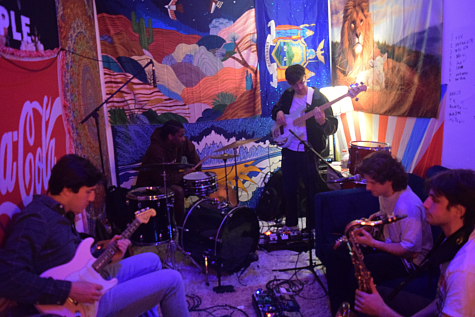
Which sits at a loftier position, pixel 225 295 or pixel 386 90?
pixel 386 90

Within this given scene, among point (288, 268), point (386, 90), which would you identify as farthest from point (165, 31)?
point (288, 268)

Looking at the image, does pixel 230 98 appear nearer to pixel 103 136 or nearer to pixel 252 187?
pixel 252 187

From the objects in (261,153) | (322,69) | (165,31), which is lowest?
(261,153)

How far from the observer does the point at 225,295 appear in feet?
9.34

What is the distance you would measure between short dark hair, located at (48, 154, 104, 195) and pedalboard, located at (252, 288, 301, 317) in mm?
1471

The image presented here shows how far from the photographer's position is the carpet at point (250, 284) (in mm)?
2617

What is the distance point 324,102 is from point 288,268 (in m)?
1.75

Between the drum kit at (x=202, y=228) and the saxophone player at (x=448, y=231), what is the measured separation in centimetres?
147

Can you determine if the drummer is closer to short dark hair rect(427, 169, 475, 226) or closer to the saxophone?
the saxophone

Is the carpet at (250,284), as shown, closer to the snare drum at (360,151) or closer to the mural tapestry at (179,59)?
the snare drum at (360,151)

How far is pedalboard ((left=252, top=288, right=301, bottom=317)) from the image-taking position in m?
2.36

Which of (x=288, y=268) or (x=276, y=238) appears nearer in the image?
(x=288, y=268)

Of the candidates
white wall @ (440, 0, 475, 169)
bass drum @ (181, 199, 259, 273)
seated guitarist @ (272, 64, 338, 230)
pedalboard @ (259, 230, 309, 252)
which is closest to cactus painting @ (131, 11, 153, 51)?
seated guitarist @ (272, 64, 338, 230)

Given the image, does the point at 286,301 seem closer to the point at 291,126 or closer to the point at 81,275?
the point at 81,275
